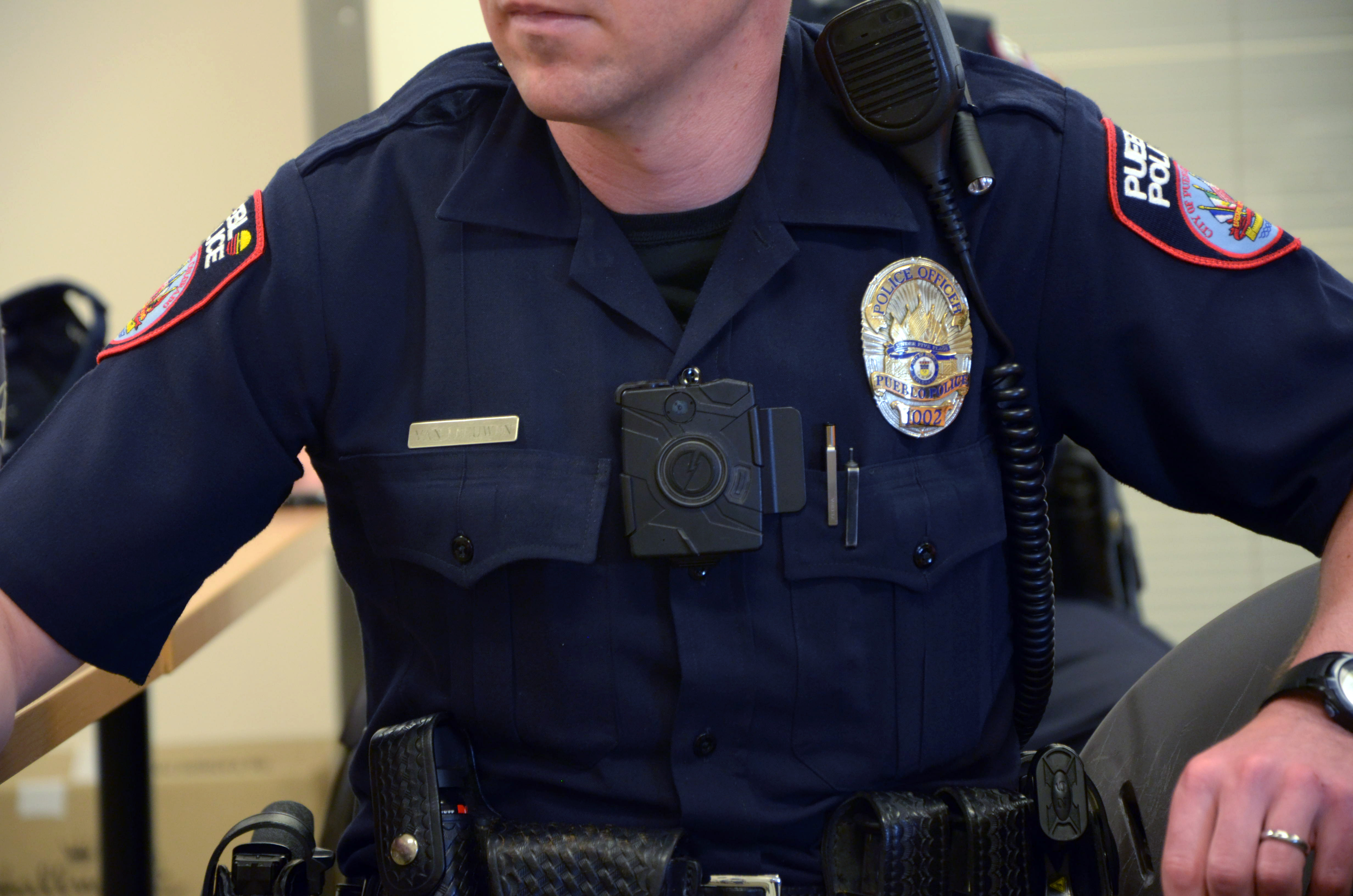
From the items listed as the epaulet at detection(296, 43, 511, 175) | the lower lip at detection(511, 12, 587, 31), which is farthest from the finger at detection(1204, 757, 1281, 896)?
the epaulet at detection(296, 43, 511, 175)

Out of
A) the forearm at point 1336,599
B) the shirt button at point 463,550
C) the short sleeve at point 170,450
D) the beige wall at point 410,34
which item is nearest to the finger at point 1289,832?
the forearm at point 1336,599

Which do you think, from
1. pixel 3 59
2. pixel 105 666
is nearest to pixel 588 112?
pixel 105 666

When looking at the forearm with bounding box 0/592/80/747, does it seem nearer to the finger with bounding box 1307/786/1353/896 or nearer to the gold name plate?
the gold name plate

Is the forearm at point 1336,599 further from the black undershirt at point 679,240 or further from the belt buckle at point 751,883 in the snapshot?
the black undershirt at point 679,240

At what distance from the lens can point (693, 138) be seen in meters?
0.85

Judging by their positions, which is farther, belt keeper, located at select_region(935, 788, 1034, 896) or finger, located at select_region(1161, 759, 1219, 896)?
belt keeper, located at select_region(935, 788, 1034, 896)

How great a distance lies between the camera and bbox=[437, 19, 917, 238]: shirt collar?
85 centimetres

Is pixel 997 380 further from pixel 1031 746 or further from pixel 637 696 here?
pixel 1031 746

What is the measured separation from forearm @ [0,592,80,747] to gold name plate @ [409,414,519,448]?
287 mm

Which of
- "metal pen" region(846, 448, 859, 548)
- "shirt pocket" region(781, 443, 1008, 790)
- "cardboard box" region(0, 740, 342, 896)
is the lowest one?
"cardboard box" region(0, 740, 342, 896)

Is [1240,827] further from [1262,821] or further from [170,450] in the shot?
[170,450]

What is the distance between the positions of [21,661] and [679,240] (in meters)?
0.55

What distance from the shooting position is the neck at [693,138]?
835mm

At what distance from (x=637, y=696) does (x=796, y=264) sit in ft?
1.10
